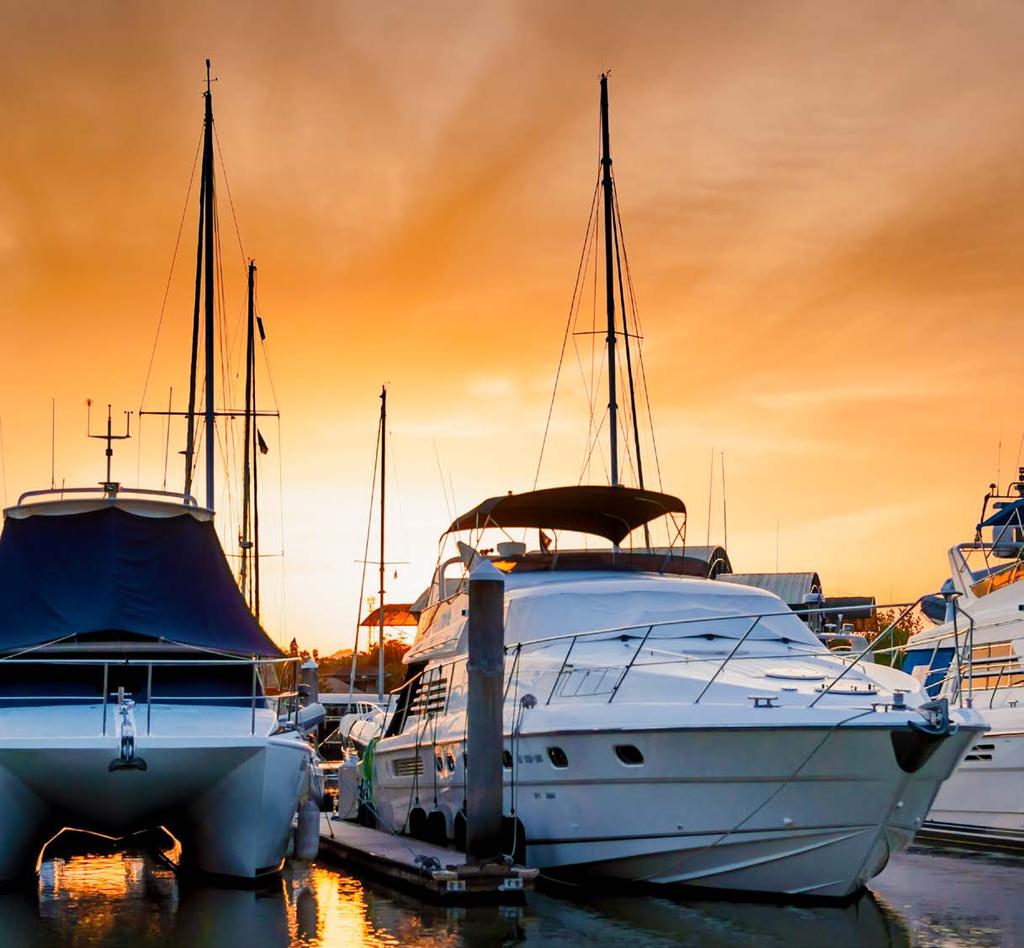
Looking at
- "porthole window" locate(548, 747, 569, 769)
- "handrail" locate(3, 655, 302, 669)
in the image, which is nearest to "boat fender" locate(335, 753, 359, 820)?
"handrail" locate(3, 655, 302, 669)

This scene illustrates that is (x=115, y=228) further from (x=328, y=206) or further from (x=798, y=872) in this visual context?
(x=798, y=872)

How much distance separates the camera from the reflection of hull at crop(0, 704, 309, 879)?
41.6 ft

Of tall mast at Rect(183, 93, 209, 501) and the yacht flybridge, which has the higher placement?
tall mast at Rect(183, 93, 209, 501)

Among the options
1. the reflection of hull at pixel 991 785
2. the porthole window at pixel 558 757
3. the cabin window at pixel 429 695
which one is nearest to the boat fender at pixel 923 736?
the porthole window at pixel 558 757

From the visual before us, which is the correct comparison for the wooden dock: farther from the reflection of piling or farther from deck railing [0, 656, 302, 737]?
deck railing [0, 656, 302, 737]

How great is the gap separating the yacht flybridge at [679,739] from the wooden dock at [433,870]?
0.67m

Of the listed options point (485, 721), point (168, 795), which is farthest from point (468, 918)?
point (168, 795)

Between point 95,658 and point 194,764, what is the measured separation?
5.84 feet

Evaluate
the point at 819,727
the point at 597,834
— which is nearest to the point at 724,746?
the point at 819,727

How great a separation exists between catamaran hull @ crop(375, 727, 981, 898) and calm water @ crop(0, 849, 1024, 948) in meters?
0.38

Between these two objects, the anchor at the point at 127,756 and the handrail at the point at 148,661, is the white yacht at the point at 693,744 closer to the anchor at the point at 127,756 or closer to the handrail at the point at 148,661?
the handrail at the point at 148,661

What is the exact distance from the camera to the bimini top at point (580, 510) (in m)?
18.2

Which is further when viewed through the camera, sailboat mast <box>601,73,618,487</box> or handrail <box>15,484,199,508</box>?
sailboat mast <box>601,73,618,487</box>

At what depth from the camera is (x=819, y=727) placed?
12.7m
